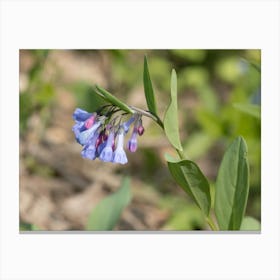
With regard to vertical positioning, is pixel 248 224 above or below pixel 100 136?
below

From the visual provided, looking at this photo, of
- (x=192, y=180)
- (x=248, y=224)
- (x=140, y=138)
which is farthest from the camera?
(x=140, y=138)

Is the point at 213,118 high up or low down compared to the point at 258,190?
up

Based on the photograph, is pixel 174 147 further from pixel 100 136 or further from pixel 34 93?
pixel 34 93

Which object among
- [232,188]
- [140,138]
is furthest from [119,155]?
[140,138]

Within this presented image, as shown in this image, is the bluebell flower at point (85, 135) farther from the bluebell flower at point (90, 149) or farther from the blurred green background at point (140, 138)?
the blurred green background at point (140, 138)
